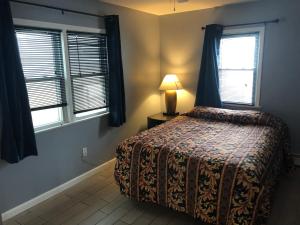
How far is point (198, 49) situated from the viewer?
152 inches

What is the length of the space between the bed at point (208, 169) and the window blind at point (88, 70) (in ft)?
2.97

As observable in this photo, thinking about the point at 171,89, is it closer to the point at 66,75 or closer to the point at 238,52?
the point at 238,52

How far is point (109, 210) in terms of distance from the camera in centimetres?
245

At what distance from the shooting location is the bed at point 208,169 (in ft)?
6.15

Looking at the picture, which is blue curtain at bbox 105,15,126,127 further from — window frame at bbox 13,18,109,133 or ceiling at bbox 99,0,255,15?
ceiling at bbox 99,0,255,15

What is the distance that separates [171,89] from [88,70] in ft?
4.44

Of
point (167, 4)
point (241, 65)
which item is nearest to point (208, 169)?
point (241, 65)

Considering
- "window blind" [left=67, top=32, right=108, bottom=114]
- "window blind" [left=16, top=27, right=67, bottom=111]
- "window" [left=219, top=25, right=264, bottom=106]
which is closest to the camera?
"window blind" [left=16, top=27, right=67, bottom=111]

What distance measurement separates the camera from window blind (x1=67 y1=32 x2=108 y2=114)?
2895 mm

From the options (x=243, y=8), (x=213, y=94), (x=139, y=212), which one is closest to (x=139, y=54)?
(x=213, y=94)

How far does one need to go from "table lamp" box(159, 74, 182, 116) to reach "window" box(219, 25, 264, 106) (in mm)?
701

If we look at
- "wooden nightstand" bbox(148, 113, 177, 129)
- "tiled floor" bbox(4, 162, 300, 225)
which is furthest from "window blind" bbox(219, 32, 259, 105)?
"tiled floor" bbox(4, 162, 300, 225)

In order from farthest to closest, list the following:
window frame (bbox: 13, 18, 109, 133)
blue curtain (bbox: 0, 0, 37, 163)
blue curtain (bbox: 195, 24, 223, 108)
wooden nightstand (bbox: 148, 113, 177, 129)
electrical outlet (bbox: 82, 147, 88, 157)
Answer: wooden nightstand (bbox: 148, 113, 177, 129) < blue curtain (bbox: 195, 24, 223, 108) < electrical outlet (bbox: 82, 147, 88, 157) < window frame (bbox: 13, 18, 109, 133) < blue curtain (bbox: 0, 0, 37, 163)

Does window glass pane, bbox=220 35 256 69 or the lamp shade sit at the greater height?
window glass pane, bbox=220 35 256 69
